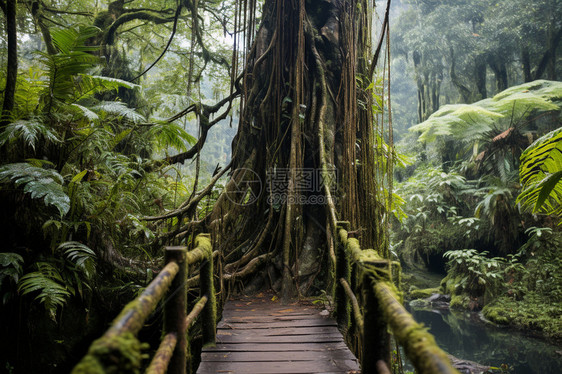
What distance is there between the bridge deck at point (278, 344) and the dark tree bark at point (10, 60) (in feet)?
8.24

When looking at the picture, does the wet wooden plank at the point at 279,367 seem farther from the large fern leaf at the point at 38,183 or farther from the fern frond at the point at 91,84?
the fern frond at the point at 91,84

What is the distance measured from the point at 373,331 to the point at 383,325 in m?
0.05

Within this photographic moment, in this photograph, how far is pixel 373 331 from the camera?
151cm

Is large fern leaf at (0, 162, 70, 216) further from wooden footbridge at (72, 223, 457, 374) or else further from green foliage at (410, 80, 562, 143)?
green foliage at (410, 80, 562, 143)

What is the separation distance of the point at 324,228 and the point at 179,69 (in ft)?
18.6

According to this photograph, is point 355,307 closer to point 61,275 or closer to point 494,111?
point 61,275

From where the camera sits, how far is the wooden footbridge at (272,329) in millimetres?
913

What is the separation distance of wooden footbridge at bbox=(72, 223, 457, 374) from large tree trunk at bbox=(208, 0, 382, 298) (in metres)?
0.69

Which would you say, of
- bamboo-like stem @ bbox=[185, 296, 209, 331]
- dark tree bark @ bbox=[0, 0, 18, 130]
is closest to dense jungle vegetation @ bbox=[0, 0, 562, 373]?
dark tree bark @ bbox=[0, 0, 18, 130]

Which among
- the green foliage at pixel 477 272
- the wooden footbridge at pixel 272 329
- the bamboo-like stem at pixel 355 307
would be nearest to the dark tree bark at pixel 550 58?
the green foliage at pixel 477 272

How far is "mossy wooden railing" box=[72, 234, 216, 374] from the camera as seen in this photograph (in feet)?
2.75

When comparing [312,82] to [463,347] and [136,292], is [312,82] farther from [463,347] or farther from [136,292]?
[463,347]

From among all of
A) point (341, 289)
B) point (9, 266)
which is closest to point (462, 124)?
point (341, 289)

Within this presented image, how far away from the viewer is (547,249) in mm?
8211
